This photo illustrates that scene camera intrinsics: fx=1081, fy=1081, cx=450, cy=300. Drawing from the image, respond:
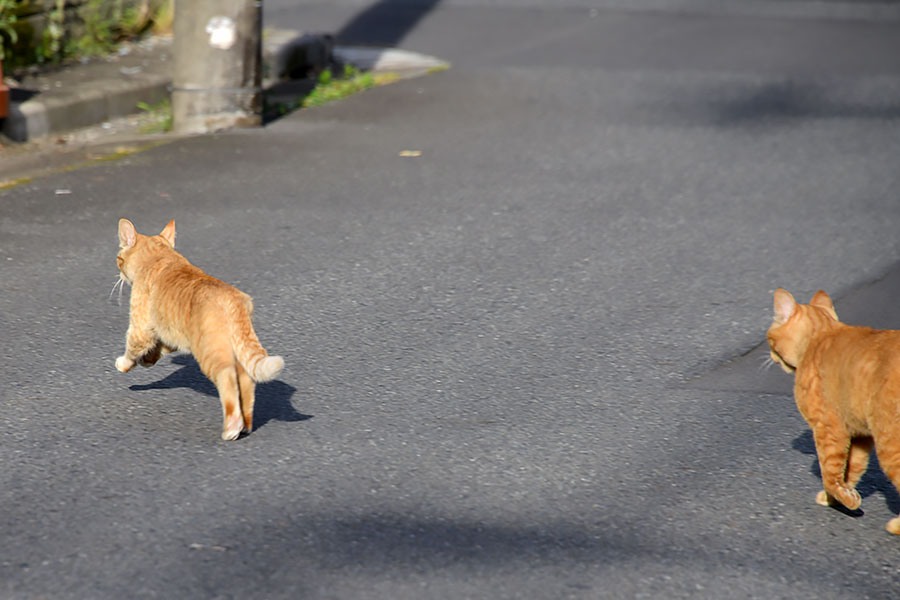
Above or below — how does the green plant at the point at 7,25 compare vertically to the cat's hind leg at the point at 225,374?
below

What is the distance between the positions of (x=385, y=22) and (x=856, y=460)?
11373 millimetres

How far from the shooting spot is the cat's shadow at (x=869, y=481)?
3.37m

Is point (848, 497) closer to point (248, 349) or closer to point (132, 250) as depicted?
point (248, 349)

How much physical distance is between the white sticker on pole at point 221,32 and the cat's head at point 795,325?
546 cm

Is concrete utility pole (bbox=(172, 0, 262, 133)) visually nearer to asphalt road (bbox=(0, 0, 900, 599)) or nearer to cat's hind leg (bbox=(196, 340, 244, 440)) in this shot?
asphalt road (bbox=(0, 0, 900, 599))

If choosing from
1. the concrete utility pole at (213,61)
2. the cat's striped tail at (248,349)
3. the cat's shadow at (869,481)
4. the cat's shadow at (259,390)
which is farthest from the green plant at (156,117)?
the cat's shadow at (869,481)

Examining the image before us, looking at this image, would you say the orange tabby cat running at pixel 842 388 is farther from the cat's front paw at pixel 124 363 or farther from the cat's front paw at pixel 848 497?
the cat's front paw at pixel 124 363

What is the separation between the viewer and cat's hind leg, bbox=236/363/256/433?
354 cm

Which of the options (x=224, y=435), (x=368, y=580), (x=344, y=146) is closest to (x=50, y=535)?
(x=224, y=435)

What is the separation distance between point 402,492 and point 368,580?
50 centimetres

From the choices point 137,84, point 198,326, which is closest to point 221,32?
point 137,84

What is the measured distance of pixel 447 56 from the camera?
11.4 metres

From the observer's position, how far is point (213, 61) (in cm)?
781

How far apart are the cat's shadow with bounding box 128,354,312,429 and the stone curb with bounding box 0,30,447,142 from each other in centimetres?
406
